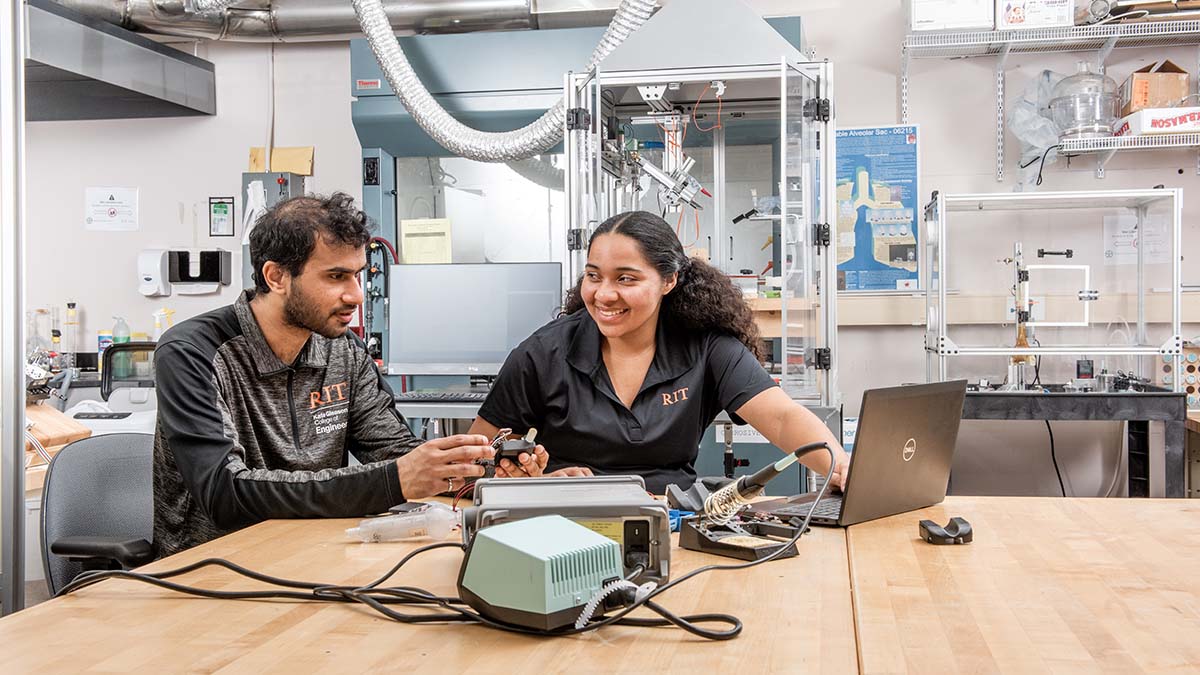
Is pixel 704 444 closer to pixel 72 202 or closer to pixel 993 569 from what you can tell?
pixel 993 569

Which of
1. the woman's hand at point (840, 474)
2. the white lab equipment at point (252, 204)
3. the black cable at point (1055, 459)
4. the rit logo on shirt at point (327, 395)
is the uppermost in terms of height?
the white lab equipment at point (252, 204)

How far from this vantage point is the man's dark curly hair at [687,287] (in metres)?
2.12

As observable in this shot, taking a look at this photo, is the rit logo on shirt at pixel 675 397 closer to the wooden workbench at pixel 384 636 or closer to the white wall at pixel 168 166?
the wooden workbench at pixel 384 636

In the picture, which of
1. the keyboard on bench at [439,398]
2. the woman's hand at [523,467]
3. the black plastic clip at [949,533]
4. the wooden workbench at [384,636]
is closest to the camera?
the wooden workbench at [384,636]

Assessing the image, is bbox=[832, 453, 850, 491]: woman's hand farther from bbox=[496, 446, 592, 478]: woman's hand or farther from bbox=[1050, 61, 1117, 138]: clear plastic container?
bbox=[1050, 61, 1117, 138]: clear plastic container

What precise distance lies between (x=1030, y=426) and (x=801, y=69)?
6.26ft

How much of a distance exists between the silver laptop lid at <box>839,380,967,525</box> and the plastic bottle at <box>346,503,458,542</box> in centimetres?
61

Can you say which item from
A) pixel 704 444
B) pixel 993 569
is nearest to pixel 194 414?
pixel 993 569

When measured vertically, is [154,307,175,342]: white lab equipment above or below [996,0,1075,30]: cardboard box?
below

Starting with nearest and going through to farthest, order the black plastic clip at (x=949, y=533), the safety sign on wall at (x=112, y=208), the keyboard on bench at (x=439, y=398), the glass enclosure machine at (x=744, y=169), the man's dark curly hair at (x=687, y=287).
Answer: the black plastic clip at (x=949, y=533)
the man's dark curly hair at (x=687, y=287)
the glass enclosure machine at (x=744, y=169)
the keyboard on bench at (x=439, y=398)
the safety sign on wall at (x=112, y=208)

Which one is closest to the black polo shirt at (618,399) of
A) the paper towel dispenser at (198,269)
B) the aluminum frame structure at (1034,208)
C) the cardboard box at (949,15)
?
the aluminum frame structure at (1034,208)

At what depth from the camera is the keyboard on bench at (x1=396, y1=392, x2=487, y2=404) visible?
136 inches

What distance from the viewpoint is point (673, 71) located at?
3166 millimetres

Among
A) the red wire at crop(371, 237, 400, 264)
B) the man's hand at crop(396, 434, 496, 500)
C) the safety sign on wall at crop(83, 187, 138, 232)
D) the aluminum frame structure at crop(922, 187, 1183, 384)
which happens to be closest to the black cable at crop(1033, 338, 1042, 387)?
the aluminum frame structure at crop(922, 187, 1183, 384)
